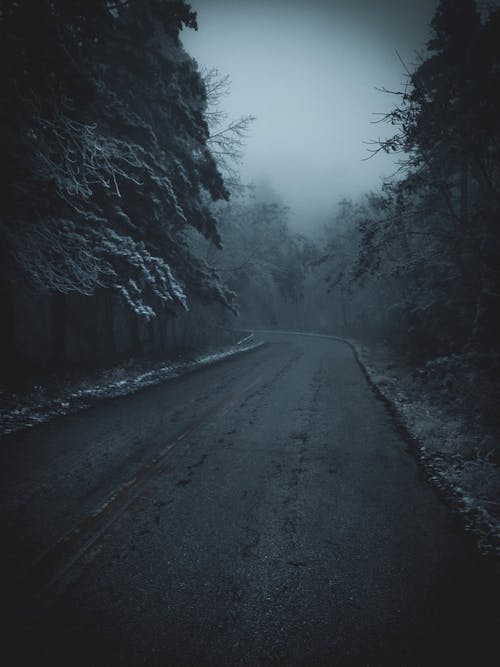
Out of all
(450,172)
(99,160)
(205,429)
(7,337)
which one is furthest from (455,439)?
(450,172)

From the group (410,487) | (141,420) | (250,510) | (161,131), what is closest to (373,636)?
(250,510)

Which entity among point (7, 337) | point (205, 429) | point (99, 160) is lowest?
point (205, 429)

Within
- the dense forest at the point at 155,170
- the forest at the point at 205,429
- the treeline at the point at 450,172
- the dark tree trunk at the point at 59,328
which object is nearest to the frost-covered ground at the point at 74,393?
the forest at the point at 205,429

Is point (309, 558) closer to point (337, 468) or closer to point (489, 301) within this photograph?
point (337, 468)

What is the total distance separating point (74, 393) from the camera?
9133 millimetres

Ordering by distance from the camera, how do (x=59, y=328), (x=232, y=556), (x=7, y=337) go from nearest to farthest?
(x=232, y=556) → (x=7, y=337) → (x=59, y=328)

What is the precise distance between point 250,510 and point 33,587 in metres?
2.11

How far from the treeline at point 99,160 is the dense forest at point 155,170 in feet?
0.13

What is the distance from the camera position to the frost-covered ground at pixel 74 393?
7.13 meters

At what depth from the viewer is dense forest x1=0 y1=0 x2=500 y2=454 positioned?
21.6 feet

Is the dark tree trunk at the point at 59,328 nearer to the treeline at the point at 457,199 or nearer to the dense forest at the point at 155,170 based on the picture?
the dense forest at the point at 155,170

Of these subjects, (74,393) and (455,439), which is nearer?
(455,439)

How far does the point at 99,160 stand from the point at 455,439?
9603 mm

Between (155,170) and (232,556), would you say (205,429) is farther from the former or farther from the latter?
(155,170)
